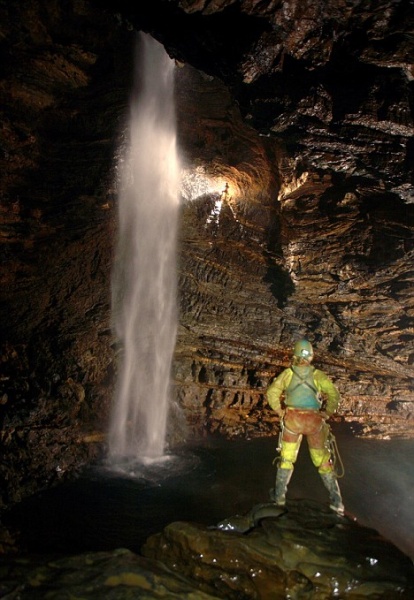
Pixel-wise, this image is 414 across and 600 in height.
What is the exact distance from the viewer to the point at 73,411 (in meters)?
8.48

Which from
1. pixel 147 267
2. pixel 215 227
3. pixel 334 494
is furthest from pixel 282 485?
pixel 215 227

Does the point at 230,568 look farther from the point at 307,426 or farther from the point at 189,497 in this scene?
the point at 189,497

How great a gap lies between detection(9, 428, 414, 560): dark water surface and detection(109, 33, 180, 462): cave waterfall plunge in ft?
6.81

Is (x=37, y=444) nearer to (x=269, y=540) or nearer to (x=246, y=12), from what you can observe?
(x=269, y=540)

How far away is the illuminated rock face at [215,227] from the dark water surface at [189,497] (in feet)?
3.96

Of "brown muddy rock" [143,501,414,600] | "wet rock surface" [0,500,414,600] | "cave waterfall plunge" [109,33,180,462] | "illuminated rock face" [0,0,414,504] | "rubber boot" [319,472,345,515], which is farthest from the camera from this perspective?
"cave waterfall plunge" [109,33,180,462]

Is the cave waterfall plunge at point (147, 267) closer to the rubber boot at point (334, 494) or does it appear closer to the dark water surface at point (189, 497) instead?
the dark water surface at point (189, 497)

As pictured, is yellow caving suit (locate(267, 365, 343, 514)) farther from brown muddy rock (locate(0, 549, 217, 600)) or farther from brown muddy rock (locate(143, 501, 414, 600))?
brown muddy rock (locate(0, 549, 217, 600))

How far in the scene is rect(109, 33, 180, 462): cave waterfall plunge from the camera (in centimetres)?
982

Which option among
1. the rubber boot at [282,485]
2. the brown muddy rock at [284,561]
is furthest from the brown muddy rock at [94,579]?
the rubber boot at [282,485]

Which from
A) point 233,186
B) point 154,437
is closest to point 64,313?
point 154,437

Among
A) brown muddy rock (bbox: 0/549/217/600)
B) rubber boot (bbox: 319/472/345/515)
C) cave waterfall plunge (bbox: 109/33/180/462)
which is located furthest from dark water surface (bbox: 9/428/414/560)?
cave waterfall plunge (bbox: 109/33/180/462)

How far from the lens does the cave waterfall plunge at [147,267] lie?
9820mm

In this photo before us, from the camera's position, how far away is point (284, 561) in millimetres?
3857
